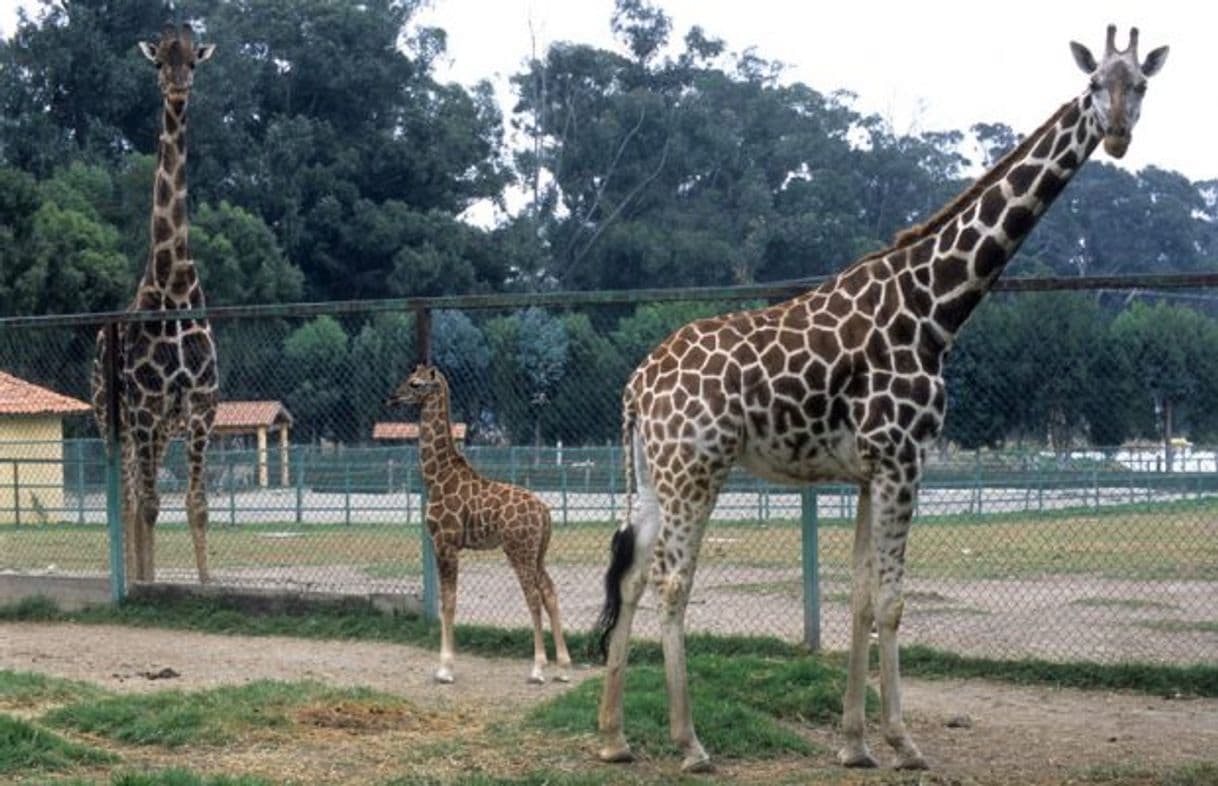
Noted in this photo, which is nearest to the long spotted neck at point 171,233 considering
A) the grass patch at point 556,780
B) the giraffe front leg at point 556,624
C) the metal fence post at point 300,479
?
the giraffe front leg at point 556,624

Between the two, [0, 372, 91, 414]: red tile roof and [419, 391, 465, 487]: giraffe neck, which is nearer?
[419, 391, 465, 487]: giraffe neck

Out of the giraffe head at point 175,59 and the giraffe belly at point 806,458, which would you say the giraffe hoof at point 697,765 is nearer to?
the giraffe belly at point 806,458

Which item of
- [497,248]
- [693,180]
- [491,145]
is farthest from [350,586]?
[693,180]

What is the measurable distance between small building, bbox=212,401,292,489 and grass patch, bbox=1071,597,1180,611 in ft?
31.8

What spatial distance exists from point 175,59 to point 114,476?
3.59 metres

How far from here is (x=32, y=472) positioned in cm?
2572

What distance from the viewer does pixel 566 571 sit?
59.4 feet

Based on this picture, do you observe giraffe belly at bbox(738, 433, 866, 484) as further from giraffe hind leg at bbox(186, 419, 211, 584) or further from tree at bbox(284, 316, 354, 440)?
tree at bbox(284, 316, 354, 440)

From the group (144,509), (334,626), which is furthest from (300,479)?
(334,626)

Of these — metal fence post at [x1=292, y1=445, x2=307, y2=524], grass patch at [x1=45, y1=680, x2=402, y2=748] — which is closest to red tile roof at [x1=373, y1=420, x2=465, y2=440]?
metal fence post at [x1=292, y1=445, x2=307, y2=524]

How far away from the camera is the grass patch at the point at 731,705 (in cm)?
824

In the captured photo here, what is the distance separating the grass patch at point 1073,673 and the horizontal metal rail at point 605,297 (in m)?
2.27

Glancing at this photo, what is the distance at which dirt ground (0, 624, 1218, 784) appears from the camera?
25.6 ft

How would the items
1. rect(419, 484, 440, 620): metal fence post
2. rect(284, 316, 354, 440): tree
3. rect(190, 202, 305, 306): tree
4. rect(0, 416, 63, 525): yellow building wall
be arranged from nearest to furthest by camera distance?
rect(419, 484, 440, 620): metal fence post < rect(284, 316, 354, 440): tree < rect(0, 416, 63, 525): yellow building wall < rect(190, 202, 305, 306): tree
